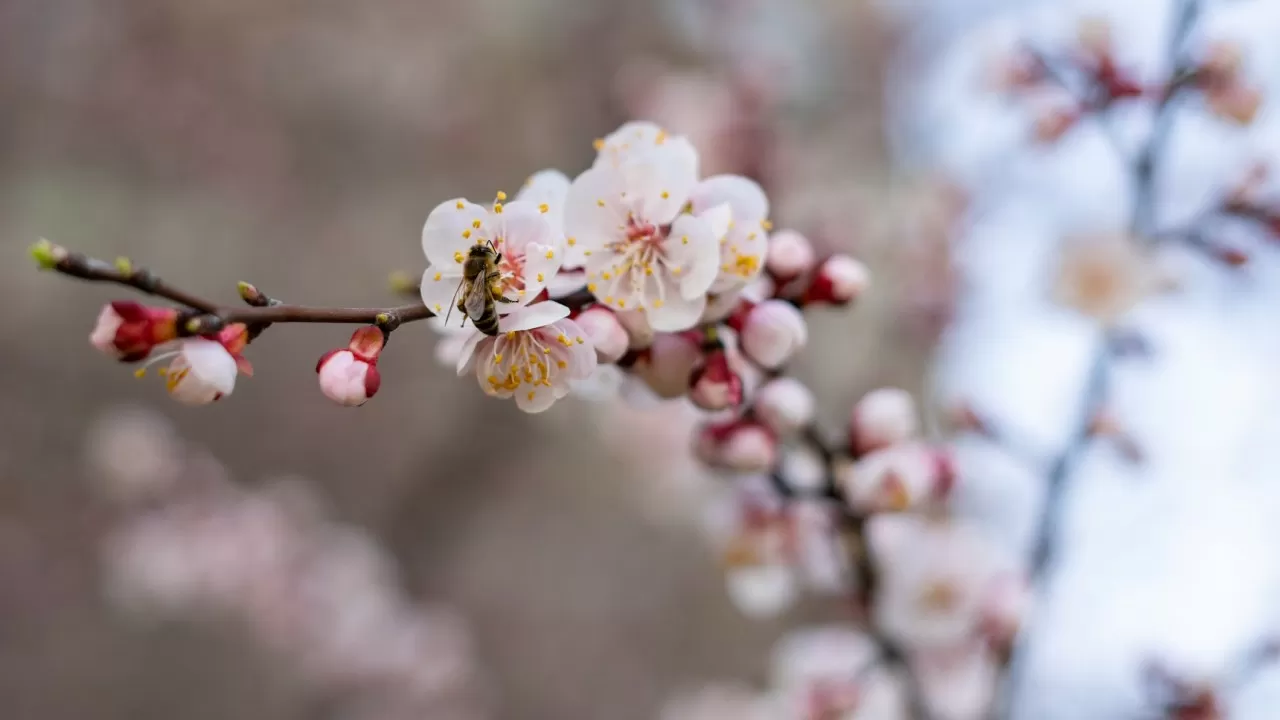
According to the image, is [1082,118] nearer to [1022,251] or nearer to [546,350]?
[546,350]

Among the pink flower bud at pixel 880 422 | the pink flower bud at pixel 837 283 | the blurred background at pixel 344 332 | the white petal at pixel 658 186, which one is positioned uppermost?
the blurred background at pixel 344 332

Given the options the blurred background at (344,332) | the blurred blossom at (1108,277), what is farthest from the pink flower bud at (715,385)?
the blurred background at (344,332)

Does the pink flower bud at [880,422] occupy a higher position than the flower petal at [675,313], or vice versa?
the pink flower bud at [880,422]

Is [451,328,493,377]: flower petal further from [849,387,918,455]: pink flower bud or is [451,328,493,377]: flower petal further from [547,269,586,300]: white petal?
[849,387,918,455]: pink flower bud

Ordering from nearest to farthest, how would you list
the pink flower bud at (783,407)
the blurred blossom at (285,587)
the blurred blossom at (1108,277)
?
the pink flower bud at (783,407), the blurred blossom at (1108,277), the blurred blossom at (285,587)

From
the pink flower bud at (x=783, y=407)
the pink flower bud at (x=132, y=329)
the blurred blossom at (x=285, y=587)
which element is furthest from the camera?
the blurred blossom at (x=285, y=587)

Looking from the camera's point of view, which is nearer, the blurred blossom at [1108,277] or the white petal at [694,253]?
the white petal at [694,253]

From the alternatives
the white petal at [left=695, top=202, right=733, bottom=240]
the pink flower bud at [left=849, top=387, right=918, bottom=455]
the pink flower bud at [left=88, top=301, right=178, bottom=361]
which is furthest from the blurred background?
the pink flower bud at [left=88, top=301, right=178, bottom=361]

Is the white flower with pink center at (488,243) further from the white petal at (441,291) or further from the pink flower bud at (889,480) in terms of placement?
the pink flower bud at (889,480)
